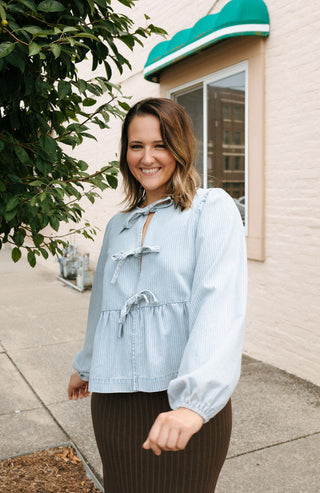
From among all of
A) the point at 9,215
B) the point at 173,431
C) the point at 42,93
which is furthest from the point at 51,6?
the point at 173,431

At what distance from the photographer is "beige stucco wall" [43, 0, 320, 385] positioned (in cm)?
413

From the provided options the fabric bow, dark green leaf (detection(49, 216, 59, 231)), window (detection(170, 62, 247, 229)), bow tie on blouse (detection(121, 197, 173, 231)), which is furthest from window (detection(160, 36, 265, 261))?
the fabric bow

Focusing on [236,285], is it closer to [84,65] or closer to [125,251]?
[125,251]

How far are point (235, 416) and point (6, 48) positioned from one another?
311 centimetres

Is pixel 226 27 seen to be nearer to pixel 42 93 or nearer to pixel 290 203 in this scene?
pixel 290 203

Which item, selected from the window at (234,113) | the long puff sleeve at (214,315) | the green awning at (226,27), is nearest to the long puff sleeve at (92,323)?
the long puff sleeve at (214,315)

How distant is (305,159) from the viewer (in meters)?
4.20

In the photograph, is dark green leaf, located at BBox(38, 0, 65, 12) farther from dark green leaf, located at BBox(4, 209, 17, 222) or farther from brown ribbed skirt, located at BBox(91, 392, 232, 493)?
brown ribbed skirt, located at BBox(91, 392, 232, 493)

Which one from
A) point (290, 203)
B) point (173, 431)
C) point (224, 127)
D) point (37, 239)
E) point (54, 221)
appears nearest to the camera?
point (173, 431)

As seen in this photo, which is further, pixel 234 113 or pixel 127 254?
pixel 234 113

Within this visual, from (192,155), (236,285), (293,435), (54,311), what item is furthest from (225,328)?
(54,311)

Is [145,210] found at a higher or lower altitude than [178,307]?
higher

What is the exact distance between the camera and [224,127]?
534cm

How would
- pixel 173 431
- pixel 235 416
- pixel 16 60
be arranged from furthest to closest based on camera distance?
pixel 235 416 → pixel 16 60 → pixel 173 431
